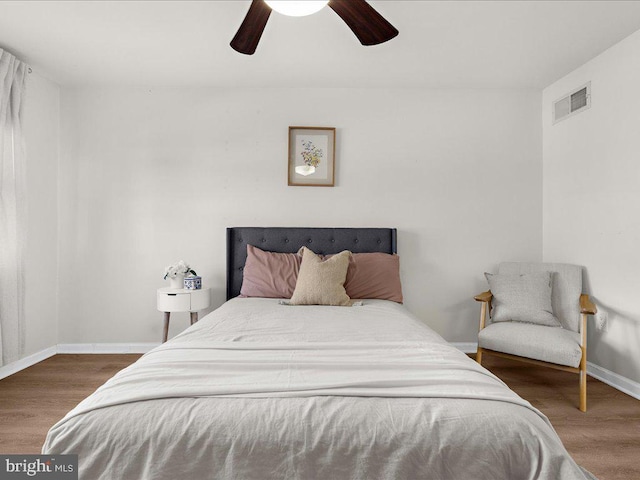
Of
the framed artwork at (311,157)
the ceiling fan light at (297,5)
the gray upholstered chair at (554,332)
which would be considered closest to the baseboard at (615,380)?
the gray upholstered chair at (554,332)

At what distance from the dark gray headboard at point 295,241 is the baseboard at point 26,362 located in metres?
1.83

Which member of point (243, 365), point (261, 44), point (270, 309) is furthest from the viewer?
point (261, 44)

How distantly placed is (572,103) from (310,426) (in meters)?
3.72

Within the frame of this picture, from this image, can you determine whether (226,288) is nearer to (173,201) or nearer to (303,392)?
(173,201)

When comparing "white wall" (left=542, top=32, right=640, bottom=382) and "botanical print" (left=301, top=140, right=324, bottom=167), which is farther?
"botanical print" (left=301, top=140, right=324, bottom=167)

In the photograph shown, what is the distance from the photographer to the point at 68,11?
250 centimetres

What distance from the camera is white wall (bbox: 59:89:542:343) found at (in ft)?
12.4

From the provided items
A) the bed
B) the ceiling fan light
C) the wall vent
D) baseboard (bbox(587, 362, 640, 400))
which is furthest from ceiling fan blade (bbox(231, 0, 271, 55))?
baseboard (bbox(587, 362, 640, 400))

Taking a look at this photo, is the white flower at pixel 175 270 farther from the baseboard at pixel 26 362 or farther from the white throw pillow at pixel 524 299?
the white throw pillow at pixel 524 299

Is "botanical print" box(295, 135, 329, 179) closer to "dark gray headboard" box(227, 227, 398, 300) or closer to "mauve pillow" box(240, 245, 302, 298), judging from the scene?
"dark gray headboard" box(227, 227, 398, 300)

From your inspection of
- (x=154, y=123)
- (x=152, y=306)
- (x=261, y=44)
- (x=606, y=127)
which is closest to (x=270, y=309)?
(x=152, y=306)

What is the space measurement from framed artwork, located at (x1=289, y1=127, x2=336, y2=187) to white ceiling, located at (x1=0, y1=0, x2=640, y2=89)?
488 mm

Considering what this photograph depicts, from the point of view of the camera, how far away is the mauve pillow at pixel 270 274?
3217mm

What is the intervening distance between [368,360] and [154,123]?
3329 mm
